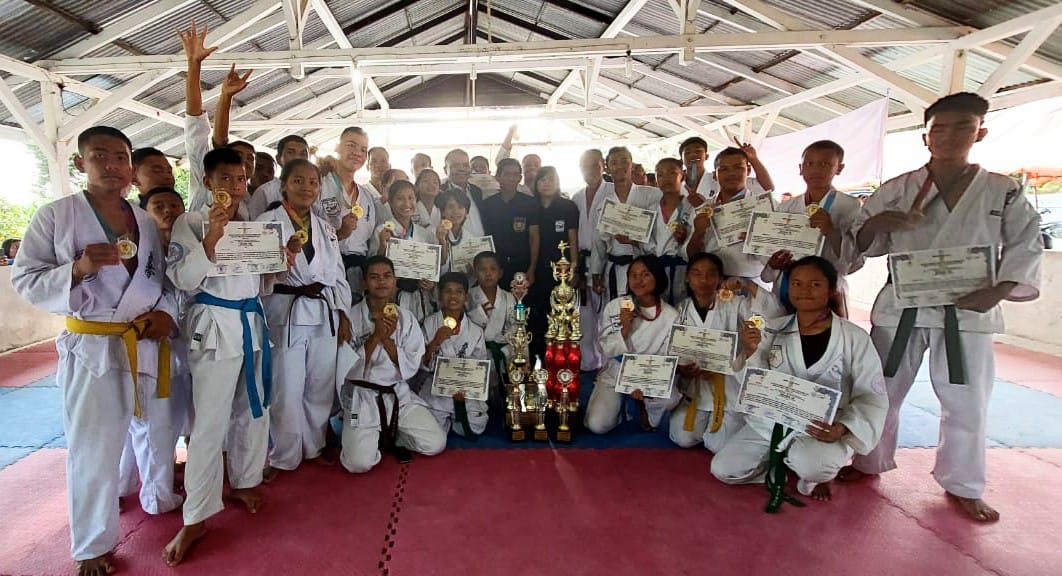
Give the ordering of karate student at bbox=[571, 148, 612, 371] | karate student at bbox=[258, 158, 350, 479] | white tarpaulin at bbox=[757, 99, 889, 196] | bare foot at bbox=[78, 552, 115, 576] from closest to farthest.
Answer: bare foot at bbox=[78, 552, 115, 576] < karate student at bbox=[258, 158, 350, 479] < karate student at bbox=[571, 148, 612, 371] < white tarpaulin at bbox=[757, 99, 889, 196]

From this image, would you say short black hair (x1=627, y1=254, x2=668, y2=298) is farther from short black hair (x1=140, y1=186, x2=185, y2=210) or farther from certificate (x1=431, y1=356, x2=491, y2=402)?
short black hair (x1=140, y1=186, x2=185, y2=210)

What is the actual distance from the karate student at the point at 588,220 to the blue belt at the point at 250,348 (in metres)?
2.68

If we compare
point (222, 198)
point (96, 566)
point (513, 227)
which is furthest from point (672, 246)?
point (96, 566)

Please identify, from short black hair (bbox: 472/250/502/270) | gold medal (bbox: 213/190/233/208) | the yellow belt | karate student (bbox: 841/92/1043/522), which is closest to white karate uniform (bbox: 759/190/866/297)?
karate student (bbox: 841/92/1043/522)

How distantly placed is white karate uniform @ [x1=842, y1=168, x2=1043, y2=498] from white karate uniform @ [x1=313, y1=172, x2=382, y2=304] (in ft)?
10.4

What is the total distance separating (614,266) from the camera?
445 centimetres

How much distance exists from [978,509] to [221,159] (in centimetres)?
432

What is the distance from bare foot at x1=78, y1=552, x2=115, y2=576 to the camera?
223 centimetres

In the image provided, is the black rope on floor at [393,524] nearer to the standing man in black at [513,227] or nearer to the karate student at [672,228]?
the standing man in black at [513,227]

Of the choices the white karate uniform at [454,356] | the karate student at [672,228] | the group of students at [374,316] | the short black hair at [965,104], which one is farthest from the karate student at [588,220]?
the short black hair at [965,104]

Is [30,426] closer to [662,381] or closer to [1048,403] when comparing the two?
[662,381]

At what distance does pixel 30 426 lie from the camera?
4020 millimetres

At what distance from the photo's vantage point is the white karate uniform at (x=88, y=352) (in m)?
2.10

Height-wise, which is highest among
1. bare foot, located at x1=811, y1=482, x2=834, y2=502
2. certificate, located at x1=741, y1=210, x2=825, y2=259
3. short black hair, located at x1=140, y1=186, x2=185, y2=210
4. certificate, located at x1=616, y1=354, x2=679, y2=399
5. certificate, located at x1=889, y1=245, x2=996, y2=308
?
short black hair, located at x1=140, y1=186, x2=185, y2=210
